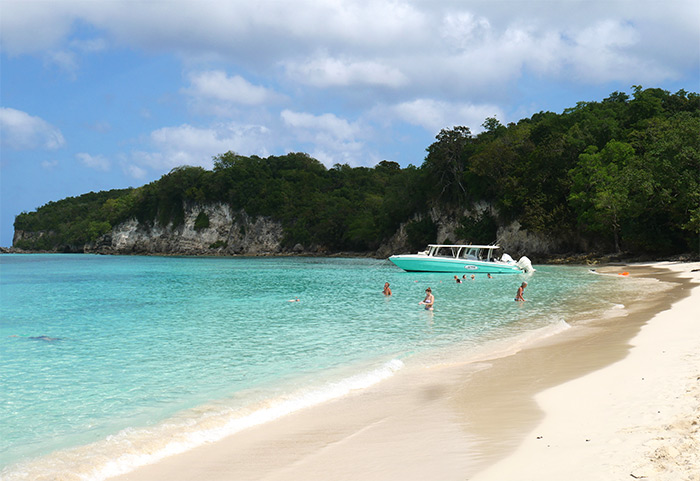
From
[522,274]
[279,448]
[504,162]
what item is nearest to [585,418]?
[279,448]

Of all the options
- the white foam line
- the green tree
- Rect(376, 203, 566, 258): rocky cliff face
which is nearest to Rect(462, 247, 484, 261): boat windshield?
the green tree

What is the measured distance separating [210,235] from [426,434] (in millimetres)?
115148

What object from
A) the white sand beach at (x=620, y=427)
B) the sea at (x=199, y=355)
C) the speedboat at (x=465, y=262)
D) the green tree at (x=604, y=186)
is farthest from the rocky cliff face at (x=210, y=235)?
the white sand beach at (x=620, y=427)

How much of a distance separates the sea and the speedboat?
1303 centimetres

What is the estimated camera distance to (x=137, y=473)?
18.2 feet

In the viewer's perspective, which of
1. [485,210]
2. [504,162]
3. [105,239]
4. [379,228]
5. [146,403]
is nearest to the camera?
[146,403]

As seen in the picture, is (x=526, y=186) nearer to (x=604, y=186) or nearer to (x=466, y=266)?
(x=604, y=186)

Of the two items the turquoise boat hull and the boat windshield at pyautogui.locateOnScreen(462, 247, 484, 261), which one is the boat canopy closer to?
the boat windshield at pyautogui.locateOnScreen(462, 247, 484, 261)

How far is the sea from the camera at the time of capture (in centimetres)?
674

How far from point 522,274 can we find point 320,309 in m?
24.0

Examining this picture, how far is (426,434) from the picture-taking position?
6.19m

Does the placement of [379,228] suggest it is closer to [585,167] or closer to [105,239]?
[585,167]

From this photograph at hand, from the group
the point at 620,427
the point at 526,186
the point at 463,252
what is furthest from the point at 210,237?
the point at 620,427

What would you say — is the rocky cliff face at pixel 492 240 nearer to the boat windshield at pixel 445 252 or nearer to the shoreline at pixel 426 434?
the boat windshield at pixel 445 252
